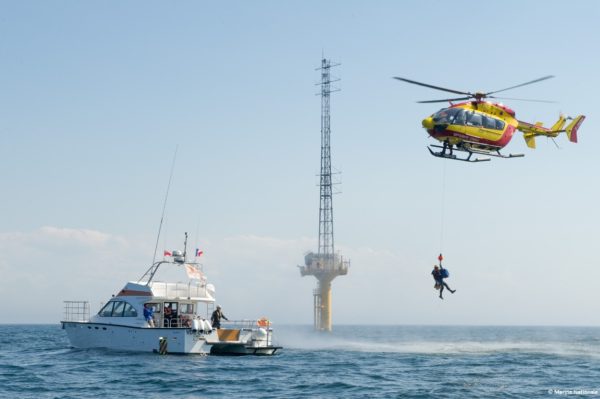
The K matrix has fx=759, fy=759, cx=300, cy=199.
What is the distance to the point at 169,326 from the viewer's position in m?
35.2

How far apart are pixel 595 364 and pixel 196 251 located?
19477mm

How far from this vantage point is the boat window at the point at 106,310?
35.9m

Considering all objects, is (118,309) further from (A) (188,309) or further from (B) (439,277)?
(B) (439,277)

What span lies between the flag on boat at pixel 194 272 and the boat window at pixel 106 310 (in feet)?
12.6

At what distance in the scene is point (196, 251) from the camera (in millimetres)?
37031

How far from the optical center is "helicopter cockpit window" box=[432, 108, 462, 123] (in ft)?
106

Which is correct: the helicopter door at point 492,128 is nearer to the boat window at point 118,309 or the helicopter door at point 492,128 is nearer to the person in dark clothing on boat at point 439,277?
the person in dark clothing on boat at point 439,277

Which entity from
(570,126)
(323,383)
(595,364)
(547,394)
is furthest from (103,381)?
(570,126)

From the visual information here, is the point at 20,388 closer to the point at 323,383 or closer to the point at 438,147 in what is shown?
the point at 323,383

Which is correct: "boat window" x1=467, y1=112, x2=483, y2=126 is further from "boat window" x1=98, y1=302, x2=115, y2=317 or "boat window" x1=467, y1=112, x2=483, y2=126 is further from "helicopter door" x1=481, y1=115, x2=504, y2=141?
"boat window" x1=98, y1=302, x2=115, y2=317

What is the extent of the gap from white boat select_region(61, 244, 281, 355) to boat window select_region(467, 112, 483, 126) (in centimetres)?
1285

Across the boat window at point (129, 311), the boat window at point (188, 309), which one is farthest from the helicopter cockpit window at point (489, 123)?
the boat window at point (129, 311)

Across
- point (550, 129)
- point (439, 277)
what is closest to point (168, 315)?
point (439, 277)

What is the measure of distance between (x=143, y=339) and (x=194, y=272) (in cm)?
436
